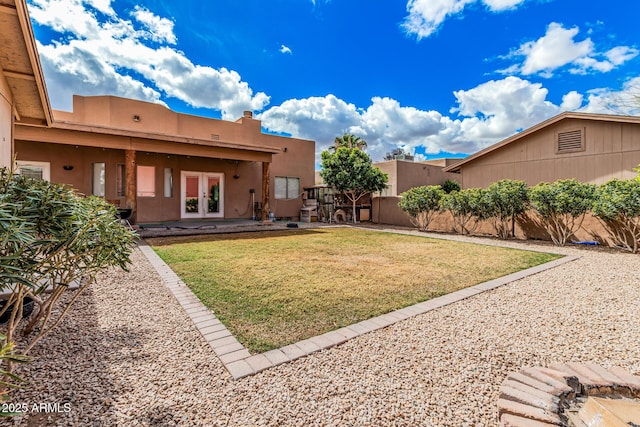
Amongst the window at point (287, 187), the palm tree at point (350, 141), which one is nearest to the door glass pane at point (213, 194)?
the window at point (287, 187)

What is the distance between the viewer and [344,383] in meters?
2.23

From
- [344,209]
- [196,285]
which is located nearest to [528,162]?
[344,209]

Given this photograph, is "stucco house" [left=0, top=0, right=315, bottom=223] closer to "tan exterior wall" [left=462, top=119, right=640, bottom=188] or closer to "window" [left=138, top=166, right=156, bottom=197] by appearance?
"window" [left=138, top=166, right=156, bottom=197]

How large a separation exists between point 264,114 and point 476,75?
1246cm

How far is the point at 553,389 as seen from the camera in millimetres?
2082

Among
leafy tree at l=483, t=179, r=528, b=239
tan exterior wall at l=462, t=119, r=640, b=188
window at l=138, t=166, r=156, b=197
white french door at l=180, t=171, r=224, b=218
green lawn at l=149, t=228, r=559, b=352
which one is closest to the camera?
green lawn at l=149, t=228, r=559, b=352

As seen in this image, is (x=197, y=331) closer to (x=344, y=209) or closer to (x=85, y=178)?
(x=85, y=178)

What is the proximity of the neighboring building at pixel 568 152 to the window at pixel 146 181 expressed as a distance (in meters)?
14.5

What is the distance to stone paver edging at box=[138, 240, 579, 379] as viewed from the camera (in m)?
2.51

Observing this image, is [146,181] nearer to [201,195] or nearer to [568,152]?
[201,195]

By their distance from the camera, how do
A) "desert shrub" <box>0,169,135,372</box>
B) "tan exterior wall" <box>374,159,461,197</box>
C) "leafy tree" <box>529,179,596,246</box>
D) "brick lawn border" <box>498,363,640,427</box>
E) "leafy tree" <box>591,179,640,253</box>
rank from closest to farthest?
"desert shrub" <box>0,169,135,372</box>
"brick lawn border" <box>498,363,640,427</box>
"leafy tree" <box>591,179,640,253</box>
"leafy tree" <box>529,179,596,246</box>
"tan exterior wall" <box>374,159,461,197</box>

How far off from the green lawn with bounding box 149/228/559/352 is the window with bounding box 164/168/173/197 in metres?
4.66

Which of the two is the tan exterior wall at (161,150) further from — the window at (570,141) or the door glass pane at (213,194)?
the window at (570,141)

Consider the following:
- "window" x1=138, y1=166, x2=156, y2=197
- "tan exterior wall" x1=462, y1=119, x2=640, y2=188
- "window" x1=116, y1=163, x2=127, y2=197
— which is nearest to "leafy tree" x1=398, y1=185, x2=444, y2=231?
"tan exterior wall" x1=462, y1=119, x2=640, y2=188
